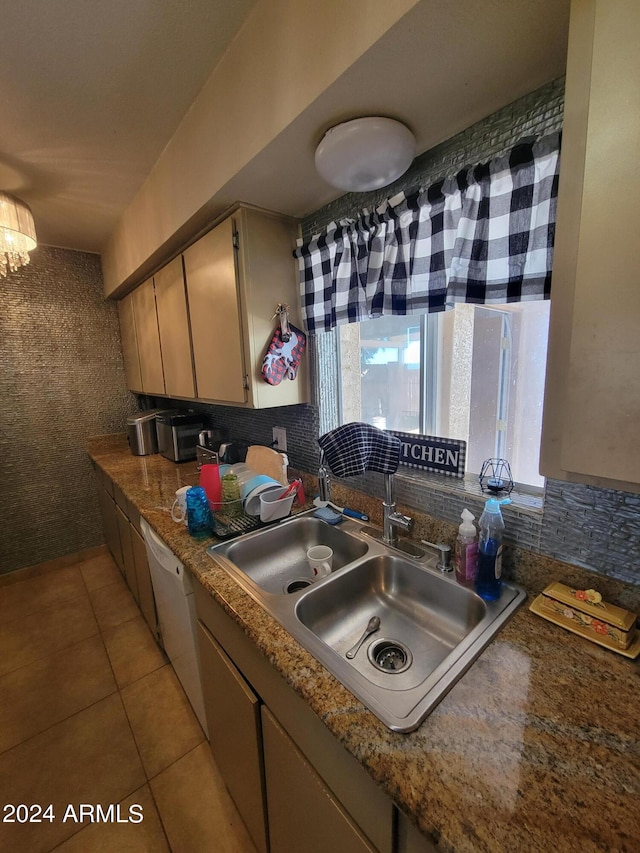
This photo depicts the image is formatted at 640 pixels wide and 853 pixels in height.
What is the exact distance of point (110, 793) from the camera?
4.04 ft

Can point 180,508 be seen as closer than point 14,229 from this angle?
Yes

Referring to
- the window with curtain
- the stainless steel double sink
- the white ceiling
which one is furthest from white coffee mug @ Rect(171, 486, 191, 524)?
the white ceiling

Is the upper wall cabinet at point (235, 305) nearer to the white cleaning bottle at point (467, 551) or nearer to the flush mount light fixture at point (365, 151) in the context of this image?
the flush mount light fixture at point (365, 151)

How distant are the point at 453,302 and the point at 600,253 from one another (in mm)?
494

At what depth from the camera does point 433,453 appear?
1.13 metres

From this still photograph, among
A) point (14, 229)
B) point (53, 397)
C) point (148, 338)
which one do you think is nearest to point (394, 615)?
point (148, 338)

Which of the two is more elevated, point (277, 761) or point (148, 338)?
point (148, 338)

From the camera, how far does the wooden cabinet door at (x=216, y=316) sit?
136 centimetres

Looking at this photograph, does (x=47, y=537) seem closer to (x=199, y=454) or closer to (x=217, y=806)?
(x=199, y=454)

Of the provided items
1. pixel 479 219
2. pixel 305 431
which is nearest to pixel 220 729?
pixel 305 431

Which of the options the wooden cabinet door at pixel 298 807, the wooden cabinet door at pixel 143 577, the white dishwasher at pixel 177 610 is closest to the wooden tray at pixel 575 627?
the wooden cabinet door at pixel 298 807

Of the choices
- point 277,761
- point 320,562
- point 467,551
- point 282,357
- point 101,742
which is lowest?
point 101,742

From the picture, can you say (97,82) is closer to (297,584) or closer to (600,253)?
(600,253)

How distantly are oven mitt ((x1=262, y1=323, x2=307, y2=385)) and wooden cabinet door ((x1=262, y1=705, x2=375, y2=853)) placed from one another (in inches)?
40.9
